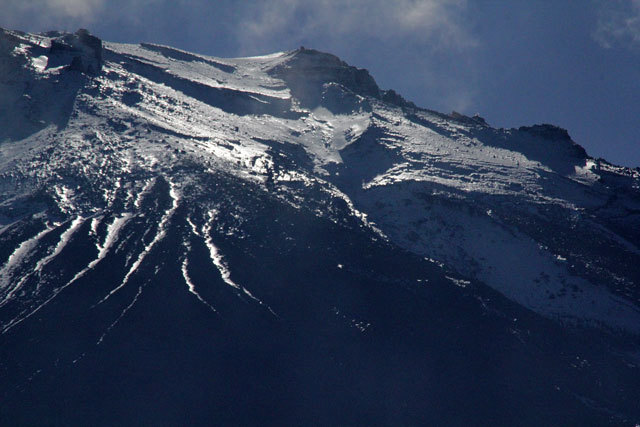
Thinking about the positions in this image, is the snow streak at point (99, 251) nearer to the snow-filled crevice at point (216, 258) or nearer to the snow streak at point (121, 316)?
the snow streak at point (121, 316)

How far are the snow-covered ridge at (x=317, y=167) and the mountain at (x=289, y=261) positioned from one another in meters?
0.31

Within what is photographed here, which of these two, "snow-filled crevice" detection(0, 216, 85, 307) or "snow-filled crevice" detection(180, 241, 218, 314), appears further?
"snow-filled crevice" detection(180, 241, 218, 314)

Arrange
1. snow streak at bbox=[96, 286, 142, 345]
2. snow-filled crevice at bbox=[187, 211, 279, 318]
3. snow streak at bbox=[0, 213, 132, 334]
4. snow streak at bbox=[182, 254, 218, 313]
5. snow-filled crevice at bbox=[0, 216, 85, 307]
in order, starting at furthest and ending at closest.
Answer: snow-filled crevice at bbox=[187, 211, 279, 318] → snow streak at bbox=[182, 254, 218, 313] → snow-filled crevice at bbox=[0, 216, 85, 307] → snow streak at bbox=[0, 213, 132, 334] → snow streak at bbox=[96, 286, 142, 345]

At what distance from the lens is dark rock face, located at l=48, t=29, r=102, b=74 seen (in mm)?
100213

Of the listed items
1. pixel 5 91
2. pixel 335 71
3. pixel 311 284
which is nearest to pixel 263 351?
pixel 311 284

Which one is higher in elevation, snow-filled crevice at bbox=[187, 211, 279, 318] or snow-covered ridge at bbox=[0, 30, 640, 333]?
snow-covered ridge at bbox=[0, 30, 640, 333]

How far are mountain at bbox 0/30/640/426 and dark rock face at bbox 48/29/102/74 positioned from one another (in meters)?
0.32

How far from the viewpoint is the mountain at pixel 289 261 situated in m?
51.5

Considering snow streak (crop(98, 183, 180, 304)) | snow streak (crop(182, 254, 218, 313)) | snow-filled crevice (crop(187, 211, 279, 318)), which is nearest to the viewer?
snow streak (crop(182, 254, 218, 313))

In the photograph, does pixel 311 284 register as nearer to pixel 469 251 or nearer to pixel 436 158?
pixel 469 251

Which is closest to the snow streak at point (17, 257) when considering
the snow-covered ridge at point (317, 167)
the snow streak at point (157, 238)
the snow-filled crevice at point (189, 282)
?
the snow-covered ridge at point (317, 167)

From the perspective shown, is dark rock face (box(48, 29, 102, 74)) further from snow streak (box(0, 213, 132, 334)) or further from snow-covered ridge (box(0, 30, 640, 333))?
snow streak (box(0, 213, 132, 334))

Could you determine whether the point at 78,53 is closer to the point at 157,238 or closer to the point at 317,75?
the point at 317,75

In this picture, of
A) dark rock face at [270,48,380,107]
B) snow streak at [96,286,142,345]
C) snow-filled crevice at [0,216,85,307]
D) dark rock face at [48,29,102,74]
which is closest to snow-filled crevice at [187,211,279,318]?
snow streak at [96,286,142,345]
